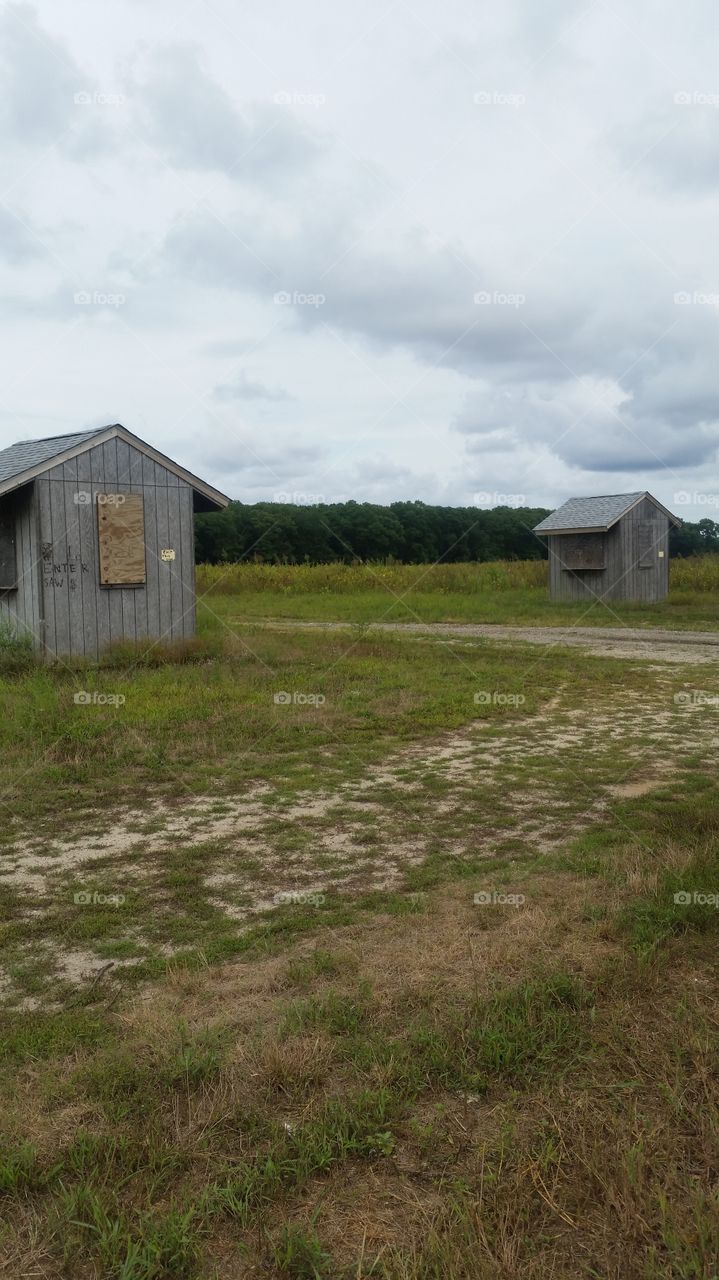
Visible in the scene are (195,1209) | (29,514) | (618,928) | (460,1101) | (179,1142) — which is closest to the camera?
(195,1209)

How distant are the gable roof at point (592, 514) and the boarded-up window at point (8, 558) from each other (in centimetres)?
1928

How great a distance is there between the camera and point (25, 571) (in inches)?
608

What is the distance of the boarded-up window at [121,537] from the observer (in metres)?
15.7

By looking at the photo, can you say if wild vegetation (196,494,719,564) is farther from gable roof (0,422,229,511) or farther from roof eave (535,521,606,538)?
gable roof (0,422,229,511)

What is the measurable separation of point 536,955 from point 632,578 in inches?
1099

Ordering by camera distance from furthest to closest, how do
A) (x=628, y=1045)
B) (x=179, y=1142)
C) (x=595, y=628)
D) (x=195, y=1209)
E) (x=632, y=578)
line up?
(x=632, y=578) → (x=595, y=628) → (x=628, y=1045) → (x=179, y=1142) → (x=195, y=1209)

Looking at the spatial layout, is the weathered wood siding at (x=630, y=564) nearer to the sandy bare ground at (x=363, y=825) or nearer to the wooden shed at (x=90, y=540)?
the wooden shed at (x=90, y=540)

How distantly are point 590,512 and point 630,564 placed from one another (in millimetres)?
2283

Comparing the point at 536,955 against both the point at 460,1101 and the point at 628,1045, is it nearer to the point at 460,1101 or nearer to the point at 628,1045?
the point at 628,1045

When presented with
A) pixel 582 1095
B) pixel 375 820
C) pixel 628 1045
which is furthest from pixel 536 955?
pixel 375 820

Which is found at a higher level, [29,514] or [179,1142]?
[29,514]

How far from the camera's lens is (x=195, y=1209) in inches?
107

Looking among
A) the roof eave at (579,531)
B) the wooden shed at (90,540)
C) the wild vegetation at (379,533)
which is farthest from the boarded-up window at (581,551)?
the wild vegetation at (379,533)

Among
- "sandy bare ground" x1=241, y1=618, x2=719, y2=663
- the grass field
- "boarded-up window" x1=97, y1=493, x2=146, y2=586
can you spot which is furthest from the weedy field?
the grass field
